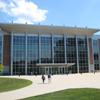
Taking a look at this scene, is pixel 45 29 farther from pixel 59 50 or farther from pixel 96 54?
pixel 96 54

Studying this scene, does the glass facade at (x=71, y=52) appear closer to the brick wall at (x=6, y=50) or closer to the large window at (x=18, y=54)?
the large window at (x=18, y=54)

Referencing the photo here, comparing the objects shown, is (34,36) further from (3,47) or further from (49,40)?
(3,47)

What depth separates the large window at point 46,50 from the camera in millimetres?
45888

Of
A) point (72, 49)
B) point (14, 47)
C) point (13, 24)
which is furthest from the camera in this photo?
point (72, 49)

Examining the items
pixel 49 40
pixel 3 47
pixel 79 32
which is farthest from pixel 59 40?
pixel 3 47

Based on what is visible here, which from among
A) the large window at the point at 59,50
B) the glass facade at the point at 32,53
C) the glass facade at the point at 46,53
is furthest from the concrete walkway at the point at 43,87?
the large window at the point at 59,50

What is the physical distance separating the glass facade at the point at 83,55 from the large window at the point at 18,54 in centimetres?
1909

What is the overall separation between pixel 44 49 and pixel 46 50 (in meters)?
0.74

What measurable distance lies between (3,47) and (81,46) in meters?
26.1

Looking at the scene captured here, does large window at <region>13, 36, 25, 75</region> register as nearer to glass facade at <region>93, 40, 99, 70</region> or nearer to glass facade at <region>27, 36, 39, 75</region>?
glass facade at <region>27, 36, 39, 75</region>

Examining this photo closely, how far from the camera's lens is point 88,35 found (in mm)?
50219

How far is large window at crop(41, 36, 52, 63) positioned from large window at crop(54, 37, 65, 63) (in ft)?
6.03

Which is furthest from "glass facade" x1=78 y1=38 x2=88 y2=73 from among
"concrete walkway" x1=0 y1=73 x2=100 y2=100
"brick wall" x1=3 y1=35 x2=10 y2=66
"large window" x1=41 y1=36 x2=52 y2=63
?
"concrete walkway" x1=0 y1=73 x2=100 y2=100

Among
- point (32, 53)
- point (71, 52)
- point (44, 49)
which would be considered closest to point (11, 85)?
point (32, 53)
